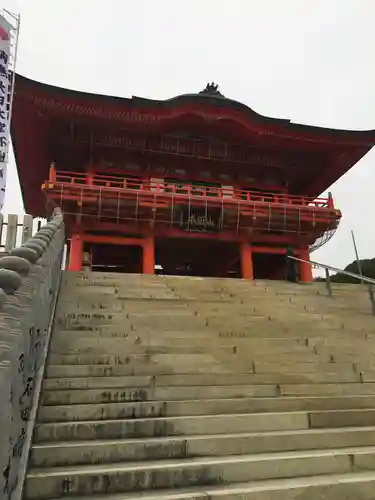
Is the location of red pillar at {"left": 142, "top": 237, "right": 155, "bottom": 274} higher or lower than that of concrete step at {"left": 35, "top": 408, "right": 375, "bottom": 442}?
higher

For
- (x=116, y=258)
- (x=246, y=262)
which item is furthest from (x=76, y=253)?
(x=246, y=262)

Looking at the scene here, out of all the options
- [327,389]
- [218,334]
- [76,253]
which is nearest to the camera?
[327,389]

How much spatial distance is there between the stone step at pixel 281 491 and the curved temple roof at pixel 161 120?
12.4m

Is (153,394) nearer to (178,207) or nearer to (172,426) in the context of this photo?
(172,426)

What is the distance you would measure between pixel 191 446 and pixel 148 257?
10249 millimetres

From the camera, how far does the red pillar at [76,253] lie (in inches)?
500

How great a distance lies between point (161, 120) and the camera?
13.7 m

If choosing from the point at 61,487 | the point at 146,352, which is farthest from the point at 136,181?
the point at 61,487

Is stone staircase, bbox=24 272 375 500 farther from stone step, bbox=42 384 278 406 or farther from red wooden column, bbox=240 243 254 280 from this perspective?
red wooden column, bbox=240 243 254 280

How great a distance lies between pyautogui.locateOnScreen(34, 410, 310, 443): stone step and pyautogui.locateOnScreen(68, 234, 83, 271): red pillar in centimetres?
976

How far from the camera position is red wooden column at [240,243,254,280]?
13641 mm

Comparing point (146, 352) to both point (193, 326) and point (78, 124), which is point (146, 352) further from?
point (78, 124)

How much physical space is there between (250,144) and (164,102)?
3448 millimetres

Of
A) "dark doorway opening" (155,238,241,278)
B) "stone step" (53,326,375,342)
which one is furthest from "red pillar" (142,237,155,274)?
"stone step" (53,326,375,342)
